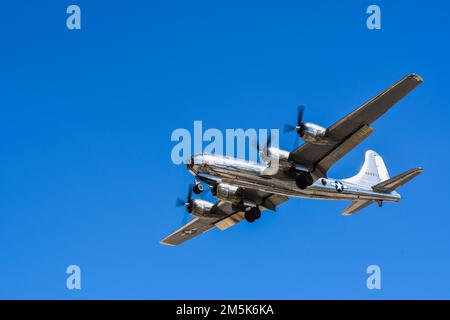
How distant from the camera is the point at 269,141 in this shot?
3831 centimetres

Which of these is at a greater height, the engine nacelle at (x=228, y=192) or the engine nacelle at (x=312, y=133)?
the engine nacelle at (x=312, y=133)

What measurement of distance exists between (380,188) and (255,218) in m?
8.29

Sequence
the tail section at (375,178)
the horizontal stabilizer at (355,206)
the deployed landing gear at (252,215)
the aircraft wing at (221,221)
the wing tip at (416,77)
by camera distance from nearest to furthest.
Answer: the wing tip at (416,77)
the tail section at (375,178)
the deployed landing gear at (252,215)
the horizontal stabilizer at (355,206)
the aircraft wing at (221,221)

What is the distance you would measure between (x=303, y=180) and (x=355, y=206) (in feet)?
22.3

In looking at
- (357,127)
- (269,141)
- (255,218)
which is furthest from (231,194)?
(357,127)

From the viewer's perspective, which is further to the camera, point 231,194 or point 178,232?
point 178,232

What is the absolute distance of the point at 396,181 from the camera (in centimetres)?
4259

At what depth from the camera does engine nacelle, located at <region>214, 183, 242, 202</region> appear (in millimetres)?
41938

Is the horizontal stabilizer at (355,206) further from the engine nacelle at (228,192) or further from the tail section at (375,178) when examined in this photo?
the engine nacelle at (228,192)

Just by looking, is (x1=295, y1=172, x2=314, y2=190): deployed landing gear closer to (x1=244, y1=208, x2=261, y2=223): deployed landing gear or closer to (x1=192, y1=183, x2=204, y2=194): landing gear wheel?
(x1=244, y1=208, x2=261, y2=223): deployed landing gear

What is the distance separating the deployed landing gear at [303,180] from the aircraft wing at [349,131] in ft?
2.15

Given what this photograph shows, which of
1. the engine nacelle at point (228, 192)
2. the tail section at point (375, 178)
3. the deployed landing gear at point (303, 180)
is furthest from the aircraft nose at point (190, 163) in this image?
the tail section at point (375, 178)

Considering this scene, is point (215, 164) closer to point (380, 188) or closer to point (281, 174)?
point (281, 174)

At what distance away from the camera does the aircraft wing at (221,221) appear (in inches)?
1743
